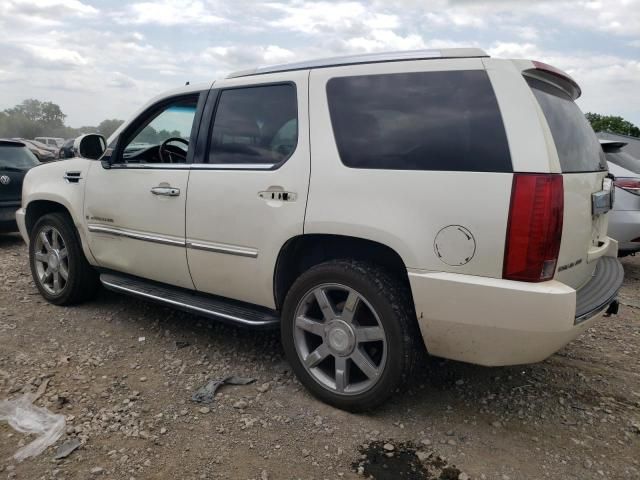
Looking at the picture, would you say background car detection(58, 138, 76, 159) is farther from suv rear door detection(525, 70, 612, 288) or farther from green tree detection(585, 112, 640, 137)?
green tree detection(585, 112, 640, 137)

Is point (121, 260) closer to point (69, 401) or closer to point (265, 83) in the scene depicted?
point (69, 401)

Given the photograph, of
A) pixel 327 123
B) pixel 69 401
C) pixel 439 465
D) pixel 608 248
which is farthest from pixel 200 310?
pixel 608 248

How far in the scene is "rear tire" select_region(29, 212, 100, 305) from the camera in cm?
434

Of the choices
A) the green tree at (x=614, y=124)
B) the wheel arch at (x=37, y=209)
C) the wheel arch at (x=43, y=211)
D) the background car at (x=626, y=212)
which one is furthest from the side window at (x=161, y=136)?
the green tree at (x=614, y=124)

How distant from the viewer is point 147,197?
3617 millimetres

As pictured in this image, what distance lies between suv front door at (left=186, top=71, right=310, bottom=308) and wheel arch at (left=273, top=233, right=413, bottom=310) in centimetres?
6

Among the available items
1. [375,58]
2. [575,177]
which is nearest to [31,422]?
[375,58]

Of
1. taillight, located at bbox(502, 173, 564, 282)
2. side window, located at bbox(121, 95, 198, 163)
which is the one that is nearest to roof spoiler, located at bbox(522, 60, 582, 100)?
taillight, located at bbox(502, 173, 564, 282)

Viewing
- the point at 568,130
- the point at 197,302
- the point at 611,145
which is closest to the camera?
the point at 568,130

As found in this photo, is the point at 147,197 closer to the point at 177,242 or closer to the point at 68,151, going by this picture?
the point at 177,242

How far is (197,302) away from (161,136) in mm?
1395

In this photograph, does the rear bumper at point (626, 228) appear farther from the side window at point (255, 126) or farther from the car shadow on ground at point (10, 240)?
the car shadow on ground at point (10, 240)

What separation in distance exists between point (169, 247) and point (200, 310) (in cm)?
51

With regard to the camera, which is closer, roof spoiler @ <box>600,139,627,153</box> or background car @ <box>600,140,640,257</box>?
background car @ <box>600,140,640,257</box>
